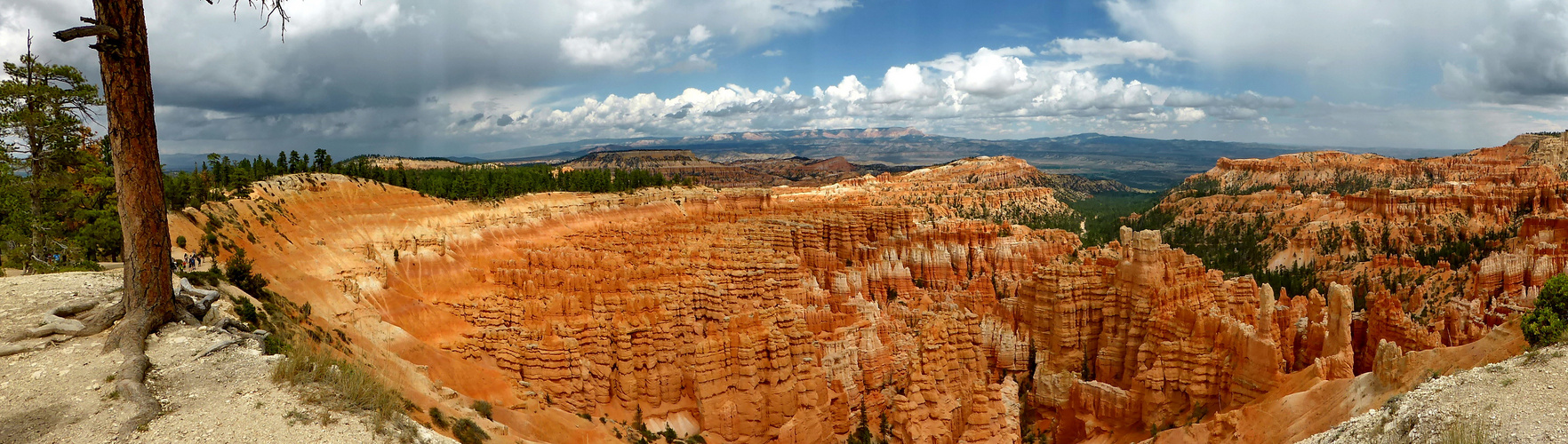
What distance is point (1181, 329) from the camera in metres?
29.5

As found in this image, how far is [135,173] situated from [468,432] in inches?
314

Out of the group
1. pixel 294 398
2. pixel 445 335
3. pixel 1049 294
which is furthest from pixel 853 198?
pixel 294 398

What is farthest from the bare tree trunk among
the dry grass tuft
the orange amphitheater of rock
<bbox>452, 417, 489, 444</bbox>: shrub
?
the dry grass tuft

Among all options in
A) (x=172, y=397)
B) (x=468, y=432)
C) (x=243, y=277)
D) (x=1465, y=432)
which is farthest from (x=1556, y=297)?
(x=243, y=277)

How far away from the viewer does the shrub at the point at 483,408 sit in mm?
19797

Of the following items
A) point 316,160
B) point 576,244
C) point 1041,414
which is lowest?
point 1041,414

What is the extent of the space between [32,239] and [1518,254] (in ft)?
237

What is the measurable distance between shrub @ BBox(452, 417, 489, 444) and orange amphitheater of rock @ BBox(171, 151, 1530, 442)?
106 cm

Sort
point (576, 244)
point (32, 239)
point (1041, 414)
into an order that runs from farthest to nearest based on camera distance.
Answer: point (576, 244) → point (1041, 414) → point (32, 239)

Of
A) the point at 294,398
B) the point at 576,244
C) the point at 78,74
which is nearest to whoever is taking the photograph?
the point at 294,398

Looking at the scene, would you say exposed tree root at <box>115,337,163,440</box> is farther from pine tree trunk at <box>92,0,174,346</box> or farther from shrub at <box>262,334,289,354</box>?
shrub at <box>262,334,289,354</box>

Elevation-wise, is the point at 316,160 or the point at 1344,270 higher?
the point at 316,160

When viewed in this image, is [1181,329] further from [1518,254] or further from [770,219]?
[1518,254]

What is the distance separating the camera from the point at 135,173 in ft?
37.2
